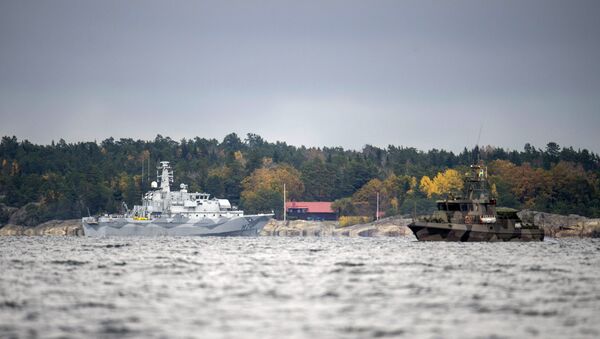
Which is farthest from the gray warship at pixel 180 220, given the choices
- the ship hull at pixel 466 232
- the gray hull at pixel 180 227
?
the ship hull at pixel 466 232

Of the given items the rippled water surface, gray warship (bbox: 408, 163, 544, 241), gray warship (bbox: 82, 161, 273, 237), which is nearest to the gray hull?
gray warship (bbox: 82, 161, 273, 237)

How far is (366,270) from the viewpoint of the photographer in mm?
65562

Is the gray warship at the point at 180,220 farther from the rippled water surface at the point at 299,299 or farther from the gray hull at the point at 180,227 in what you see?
the rippled water surface at the point at 299,299

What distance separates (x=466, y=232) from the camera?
114 meters

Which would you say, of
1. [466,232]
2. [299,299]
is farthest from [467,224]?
[299,299]

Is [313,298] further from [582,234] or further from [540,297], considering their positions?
[582,234]

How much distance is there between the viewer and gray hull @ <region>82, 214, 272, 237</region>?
178625mm

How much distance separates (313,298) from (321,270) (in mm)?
18555

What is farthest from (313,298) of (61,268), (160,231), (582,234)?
(582,234)

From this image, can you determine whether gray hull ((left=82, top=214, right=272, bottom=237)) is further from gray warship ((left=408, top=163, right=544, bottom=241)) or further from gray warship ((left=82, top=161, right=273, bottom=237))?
gray warship ((left=408, top=163, right=544, bottom=241))

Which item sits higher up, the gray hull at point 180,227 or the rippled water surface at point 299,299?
the gray hull at point 180,227

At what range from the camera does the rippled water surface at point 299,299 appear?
3672 cm

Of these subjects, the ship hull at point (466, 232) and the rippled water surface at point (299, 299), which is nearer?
the rippled water surface at point (299, 299)

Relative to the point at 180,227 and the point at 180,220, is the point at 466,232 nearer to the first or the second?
the point at 180,227
